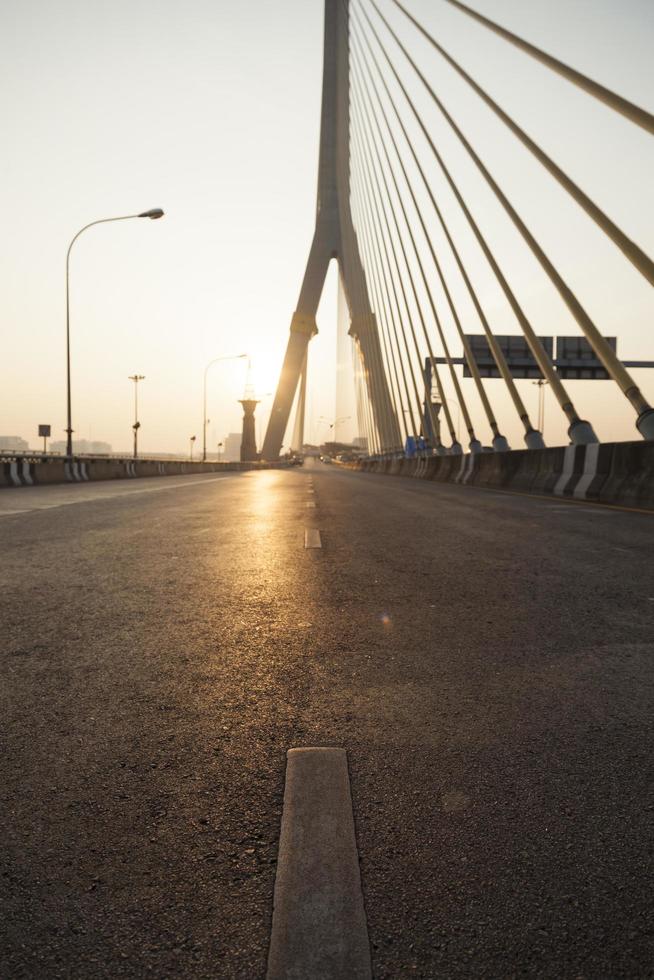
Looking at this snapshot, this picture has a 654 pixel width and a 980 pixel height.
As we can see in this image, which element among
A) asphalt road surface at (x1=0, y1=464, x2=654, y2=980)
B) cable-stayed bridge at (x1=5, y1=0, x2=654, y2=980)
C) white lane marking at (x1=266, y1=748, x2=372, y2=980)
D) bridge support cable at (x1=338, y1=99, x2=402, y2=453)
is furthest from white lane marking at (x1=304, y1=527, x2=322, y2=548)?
bridge support cable at (x1=338, y1=99, x2=402, y2=453)

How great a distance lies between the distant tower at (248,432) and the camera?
11319 centimetres

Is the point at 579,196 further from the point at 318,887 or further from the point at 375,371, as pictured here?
the point at 375,371

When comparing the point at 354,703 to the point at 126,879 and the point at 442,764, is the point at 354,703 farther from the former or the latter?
the point at 126,879

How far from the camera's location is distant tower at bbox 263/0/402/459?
47.2 meters

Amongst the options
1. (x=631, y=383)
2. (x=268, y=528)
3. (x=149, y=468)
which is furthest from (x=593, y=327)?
(x=149, y=468)

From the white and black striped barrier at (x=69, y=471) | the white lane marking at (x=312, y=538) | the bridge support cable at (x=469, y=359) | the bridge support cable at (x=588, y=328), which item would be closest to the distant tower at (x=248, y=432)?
the white and black striped barrier at (x=69, y=471)

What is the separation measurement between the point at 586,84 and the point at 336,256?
4409cm

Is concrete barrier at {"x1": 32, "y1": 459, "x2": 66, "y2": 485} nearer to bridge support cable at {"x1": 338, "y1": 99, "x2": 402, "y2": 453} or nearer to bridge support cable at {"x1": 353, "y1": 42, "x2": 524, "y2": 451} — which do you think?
bridge support cable at {"x1": 353, "y1": 42, "x2": 524, "y2": 451}

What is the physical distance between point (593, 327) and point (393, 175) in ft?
59.5

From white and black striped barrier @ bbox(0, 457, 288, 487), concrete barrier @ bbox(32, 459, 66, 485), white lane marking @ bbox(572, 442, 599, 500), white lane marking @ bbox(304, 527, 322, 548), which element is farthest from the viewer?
concrete barrier @ bbox(32, 459, 66, 485)

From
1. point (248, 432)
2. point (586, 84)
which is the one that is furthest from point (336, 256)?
point (248, 432)

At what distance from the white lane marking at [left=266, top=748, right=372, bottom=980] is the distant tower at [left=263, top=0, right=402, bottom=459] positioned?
43.6m

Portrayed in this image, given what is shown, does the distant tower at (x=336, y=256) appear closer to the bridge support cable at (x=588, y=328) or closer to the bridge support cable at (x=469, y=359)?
the bridge support cable at (x=469, y=359)

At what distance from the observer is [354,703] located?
254cm
